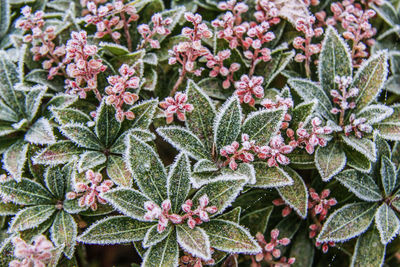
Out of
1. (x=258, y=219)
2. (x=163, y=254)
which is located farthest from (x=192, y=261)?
(x=258, y=219)

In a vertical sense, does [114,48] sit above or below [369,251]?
above

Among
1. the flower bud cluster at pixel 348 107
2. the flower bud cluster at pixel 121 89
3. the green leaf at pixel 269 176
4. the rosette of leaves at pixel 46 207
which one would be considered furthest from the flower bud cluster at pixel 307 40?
the rosette of leaves at pixel 46 207

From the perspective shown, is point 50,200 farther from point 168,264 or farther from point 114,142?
point 168,264

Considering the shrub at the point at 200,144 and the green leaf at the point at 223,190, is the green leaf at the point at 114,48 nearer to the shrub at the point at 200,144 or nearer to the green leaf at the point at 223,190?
the shrub at the point at 200,144

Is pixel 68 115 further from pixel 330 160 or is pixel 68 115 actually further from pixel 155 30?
pixel 330 160

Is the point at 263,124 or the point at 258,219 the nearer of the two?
the point at 263,124

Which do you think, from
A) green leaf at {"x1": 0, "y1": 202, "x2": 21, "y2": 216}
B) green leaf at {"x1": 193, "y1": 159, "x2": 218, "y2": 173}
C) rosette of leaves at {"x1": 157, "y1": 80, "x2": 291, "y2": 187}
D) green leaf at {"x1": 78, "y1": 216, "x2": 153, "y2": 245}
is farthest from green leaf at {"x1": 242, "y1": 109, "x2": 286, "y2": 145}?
green leaf at {"x1": 0, "y1": 202, "x2": 21, "y2": 216}
